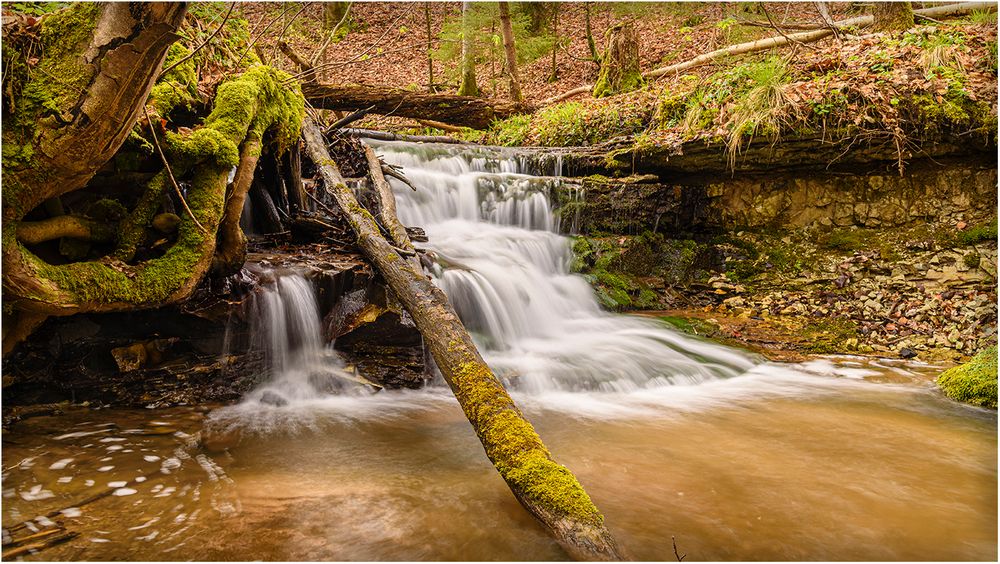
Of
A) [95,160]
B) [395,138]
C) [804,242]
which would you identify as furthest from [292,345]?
[804,242]

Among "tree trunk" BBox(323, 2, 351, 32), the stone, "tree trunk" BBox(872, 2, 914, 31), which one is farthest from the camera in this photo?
"tree trunk" BBox(323, 2, 351, 32)

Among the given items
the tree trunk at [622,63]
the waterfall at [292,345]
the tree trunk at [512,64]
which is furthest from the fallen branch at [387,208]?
the tree trunk at [622,63]

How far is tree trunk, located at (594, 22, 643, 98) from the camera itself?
1166cm

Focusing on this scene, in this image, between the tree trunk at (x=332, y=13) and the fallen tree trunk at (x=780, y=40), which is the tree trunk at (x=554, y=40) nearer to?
the fallen tree trunk at (x=780, y=40)

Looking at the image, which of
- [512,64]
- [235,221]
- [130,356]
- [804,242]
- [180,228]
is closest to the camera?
[180,228]

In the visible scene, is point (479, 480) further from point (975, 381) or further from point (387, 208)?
point (975, 381)

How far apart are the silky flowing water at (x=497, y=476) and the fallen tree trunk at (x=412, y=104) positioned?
507 cm

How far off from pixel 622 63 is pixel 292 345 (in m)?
9.73

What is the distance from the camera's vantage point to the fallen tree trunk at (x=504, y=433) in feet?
7.66

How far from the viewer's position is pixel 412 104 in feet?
34.8

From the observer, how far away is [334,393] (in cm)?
464

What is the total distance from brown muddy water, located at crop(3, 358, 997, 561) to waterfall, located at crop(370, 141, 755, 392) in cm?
76

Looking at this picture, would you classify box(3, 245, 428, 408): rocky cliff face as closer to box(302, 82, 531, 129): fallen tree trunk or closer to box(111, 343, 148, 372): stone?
box(111, 343, 148, 372): stone

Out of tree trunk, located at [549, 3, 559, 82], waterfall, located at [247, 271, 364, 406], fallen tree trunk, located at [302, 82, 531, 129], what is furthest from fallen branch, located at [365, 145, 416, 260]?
tree trunk, located at [549, 3, 559, 82]
